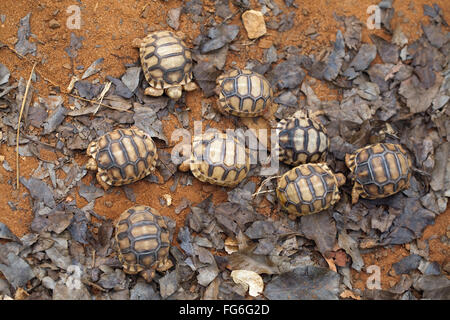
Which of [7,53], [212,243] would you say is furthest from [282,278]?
[7,53]

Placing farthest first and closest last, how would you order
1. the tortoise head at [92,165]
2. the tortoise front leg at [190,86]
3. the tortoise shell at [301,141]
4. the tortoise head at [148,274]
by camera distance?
the tortoise front leg at [190,86], the tortoise shell at [301,141], the tortoise head at [92,165], the tortoise head at [148,274]

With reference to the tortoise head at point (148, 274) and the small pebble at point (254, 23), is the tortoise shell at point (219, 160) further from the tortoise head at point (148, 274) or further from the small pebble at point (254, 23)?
the small pebble at point (254, 23)

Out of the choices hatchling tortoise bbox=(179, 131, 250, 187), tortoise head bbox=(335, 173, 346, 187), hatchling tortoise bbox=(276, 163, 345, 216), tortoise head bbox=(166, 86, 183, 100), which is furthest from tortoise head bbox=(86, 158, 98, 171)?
tortoise head bbox=(335, 173, 346, 187)

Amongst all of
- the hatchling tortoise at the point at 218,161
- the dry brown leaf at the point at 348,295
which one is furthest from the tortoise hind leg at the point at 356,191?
the hatchling tortoise at the point at 218,161

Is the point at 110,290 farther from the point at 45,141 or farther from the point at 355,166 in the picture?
the point at 355,166

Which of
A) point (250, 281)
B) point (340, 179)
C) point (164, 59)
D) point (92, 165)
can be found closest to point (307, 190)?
point (340, 179)

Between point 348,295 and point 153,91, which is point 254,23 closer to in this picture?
point 153,91
